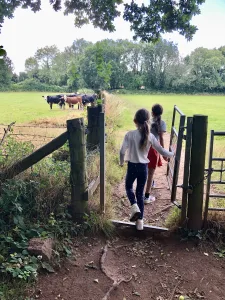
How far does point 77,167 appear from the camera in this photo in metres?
3.23

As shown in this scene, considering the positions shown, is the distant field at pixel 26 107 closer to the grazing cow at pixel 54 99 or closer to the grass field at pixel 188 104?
the grazing cow at pixel 54 99

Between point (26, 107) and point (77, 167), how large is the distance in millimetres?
12129

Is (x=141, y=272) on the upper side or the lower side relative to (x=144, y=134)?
lower

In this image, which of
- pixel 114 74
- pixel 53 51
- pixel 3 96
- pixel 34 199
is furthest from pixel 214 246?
pixel 53 51

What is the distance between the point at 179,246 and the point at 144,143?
1.27m

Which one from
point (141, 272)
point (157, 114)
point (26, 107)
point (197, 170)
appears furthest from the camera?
point (26, 107)

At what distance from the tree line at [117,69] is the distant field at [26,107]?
71 cm

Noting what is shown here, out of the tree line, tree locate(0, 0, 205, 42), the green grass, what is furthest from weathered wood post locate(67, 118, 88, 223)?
the green grass

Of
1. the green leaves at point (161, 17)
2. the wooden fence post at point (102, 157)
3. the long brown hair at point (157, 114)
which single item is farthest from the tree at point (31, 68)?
the wooden fence post at point (102, 157)

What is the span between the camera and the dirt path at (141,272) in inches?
96.4

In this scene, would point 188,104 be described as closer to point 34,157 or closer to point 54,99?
point 54,99

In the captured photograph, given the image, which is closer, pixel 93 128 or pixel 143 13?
pixel 93 128

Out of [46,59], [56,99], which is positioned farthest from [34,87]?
[46,59]

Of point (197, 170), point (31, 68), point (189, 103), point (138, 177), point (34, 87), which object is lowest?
point (138, 177)
